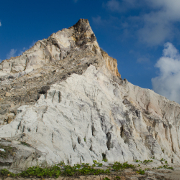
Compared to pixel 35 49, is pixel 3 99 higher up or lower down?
lower down

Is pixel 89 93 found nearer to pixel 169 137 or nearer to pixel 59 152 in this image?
pixel 59 152

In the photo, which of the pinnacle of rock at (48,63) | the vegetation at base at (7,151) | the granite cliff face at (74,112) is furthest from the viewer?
the pinnacle of rock at (48,63)

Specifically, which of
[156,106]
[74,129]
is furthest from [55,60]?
Answer: [156,106]

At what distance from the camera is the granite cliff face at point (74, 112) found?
39.8 feet

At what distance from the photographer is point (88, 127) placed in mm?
15453

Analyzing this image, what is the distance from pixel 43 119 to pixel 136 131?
11.7m

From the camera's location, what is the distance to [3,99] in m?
18.4

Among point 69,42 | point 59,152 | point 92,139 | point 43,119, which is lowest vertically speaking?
point 59,152

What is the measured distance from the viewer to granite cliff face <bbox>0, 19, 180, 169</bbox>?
12125 millimetres

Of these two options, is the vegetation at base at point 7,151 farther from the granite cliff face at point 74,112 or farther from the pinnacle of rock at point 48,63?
the pinnacle of rock at point 48,63

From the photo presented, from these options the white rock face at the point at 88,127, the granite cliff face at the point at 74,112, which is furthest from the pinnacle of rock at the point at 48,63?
the white rock face at the point at 88,127

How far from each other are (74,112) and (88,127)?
6.03 ft

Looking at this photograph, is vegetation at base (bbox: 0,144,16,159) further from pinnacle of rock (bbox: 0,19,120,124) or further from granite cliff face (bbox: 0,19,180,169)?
pinnacle of rock (bbox: 0,19,120,124)

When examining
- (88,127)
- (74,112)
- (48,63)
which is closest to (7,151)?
(74,112)
